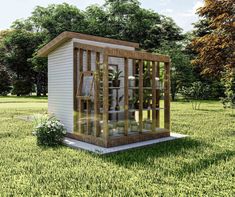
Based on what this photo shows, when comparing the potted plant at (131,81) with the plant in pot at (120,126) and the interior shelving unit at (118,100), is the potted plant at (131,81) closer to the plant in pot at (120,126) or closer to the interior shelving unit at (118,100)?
the interior shelving unit at (118,100)

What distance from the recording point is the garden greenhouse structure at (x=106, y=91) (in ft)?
25.2

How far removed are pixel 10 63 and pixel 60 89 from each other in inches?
1599

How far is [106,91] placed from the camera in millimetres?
7289

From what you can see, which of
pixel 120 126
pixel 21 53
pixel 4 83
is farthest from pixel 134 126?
pixel 21 53

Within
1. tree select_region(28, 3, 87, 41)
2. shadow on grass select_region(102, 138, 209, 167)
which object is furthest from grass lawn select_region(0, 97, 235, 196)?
tree select_region(28, 3, 87, 41)

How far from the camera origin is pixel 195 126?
439 inches

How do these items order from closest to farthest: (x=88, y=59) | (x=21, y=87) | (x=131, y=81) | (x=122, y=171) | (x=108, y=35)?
(x=122, y=171) → (x=88, y=59) → (x=131, y=81) → (x=108, y=35) → (x=21, y=87)

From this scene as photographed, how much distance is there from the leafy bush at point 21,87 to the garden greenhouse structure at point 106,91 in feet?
118

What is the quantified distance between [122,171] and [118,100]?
335cm

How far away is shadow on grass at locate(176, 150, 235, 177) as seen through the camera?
5284 mm

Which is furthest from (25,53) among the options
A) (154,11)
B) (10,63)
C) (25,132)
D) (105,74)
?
(105,74)

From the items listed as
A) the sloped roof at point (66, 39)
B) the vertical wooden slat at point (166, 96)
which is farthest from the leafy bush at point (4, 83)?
the vertical wooden slat at point (166, 96)

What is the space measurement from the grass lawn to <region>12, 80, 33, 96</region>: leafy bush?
1495 inches

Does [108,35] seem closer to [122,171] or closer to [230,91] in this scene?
[230,91]
